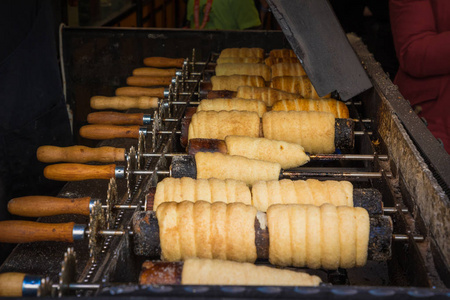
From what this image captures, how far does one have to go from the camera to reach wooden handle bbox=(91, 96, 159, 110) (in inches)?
118

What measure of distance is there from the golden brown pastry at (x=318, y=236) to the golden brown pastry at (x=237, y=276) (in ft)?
0.56

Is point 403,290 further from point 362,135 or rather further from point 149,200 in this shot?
point 362,135

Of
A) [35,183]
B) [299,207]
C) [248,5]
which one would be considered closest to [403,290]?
[299,207]

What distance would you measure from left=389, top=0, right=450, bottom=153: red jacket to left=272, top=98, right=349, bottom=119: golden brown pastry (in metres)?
0.73

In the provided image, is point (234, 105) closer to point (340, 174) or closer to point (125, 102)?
point (125, 102)

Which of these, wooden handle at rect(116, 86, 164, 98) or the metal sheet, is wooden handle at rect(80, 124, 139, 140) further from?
the metal sheet

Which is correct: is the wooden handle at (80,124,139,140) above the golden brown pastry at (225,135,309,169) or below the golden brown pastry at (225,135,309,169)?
above

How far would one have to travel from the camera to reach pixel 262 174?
2088 mm

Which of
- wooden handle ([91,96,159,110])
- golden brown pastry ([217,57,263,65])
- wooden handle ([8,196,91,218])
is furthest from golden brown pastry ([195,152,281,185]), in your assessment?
golden brown pastry ([217,57,263,65])

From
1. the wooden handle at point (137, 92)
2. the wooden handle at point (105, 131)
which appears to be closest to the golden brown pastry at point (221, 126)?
the wooden handle at point (105, 131)

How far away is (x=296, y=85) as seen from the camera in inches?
123

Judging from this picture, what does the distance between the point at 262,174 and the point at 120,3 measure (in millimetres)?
6044

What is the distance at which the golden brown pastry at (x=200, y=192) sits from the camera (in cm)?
180

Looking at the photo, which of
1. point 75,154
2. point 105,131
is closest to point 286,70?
point 105,131
